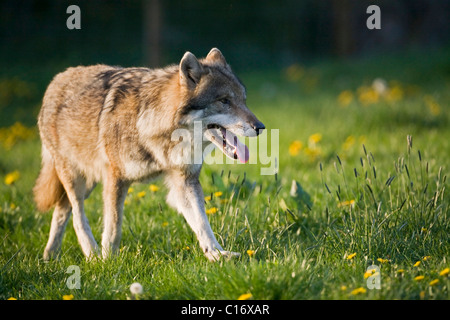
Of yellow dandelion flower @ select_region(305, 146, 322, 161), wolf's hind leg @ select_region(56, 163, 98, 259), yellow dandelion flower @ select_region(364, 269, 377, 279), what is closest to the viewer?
yellow dandelion flower @ select_region(364, 269, 377, 279)

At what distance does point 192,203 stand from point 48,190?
1594 mm

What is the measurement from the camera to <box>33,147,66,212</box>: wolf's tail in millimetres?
4926

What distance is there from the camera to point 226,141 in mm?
4008

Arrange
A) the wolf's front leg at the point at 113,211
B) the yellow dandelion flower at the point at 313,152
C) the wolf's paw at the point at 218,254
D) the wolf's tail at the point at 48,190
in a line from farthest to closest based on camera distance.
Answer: the yellow dandelion flower at the point at 313,152, the wolf's tail at the point at 48,190, the wolf's front leg at the point at 113,211, the wolf's paw at the point at 218,254

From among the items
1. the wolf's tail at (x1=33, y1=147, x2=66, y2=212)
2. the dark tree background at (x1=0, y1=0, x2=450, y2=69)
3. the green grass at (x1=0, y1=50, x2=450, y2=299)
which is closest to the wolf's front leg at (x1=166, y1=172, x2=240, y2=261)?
the green grass at (x1=0, y1=50, x2=450, y2=299)

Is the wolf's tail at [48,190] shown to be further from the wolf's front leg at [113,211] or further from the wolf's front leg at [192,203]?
the wolf's front leg at [192,203]

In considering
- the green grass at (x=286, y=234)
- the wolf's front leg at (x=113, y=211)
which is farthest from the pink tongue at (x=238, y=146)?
the wolf's front leg at (x=113, y=211)

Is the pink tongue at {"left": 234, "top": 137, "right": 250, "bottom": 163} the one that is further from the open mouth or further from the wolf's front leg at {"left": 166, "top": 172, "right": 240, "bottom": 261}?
the wolf's front leg at {"left": 166, "top": 172, "right": 240, "bottom": 261}

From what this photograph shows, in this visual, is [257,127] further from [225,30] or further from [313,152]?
[225,30]

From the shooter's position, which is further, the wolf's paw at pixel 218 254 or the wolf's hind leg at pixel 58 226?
the wolf's hind leg at pixel 58 226

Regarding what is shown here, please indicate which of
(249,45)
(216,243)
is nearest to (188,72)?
(216,243)

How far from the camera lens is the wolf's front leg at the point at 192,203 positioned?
156 inches

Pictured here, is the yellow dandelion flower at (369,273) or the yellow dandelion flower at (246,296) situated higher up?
the yellow dandelion flower at (369,273)

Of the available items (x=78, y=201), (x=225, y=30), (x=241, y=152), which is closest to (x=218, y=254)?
(x=241, y=152)
